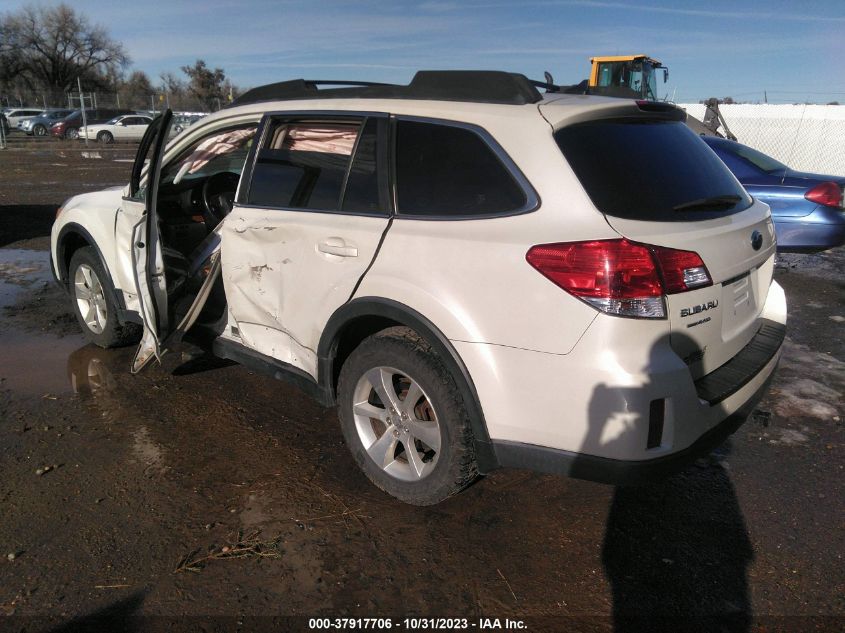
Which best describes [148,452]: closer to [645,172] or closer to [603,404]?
[603,404]

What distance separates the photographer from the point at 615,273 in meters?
2.36

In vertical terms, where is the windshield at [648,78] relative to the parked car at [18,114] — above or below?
below

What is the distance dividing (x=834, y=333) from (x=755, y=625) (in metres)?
4.37

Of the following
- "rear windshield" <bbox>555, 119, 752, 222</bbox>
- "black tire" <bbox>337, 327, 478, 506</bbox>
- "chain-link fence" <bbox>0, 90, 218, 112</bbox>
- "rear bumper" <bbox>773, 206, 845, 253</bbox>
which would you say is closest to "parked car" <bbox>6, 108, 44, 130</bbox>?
"chain-link fence" <bbox>0, 90, 218, 112</bbox>

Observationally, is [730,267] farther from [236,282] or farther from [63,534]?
[63,534]

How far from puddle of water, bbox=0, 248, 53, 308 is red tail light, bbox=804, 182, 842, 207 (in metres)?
8.56

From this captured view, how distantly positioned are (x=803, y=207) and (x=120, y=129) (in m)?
36.2

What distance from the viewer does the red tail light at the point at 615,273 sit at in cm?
236

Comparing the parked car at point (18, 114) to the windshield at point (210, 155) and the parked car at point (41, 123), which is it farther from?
the windshield at point (210, 155)

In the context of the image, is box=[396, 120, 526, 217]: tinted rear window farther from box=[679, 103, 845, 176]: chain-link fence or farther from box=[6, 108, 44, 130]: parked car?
box=[6, 108, 44, 130]: parked car

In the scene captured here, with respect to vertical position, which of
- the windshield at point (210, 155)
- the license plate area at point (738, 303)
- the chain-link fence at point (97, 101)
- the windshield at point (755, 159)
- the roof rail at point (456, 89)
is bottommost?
the license plate area at point (738, 303)

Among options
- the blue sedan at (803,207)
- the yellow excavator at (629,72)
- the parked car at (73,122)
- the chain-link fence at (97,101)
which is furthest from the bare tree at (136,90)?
the blue sedan at (803,207)

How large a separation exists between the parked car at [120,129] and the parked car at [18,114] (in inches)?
389

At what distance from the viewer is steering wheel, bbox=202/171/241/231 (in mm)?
5086
